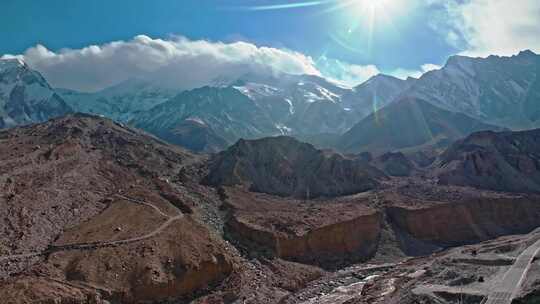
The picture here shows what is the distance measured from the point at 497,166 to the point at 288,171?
66.2 metres

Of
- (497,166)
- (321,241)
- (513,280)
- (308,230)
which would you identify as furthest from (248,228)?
(497,166)

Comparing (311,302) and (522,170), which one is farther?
(522,170)

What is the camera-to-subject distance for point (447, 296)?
55531 millimetres

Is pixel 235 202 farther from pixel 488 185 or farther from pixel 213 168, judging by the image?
pixel 488 185

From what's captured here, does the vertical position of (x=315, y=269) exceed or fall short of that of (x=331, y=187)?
it falls short

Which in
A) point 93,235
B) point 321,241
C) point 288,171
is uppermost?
point 288,171

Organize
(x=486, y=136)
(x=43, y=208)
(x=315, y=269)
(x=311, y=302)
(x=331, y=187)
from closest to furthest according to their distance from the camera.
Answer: (x=311, y=302) < (x=43, y=208) < (x=315, y=269) < (x=331, y=187) < (x=486, y=136)

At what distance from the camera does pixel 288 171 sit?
476 feet

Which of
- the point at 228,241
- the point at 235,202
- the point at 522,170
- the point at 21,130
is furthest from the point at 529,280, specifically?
the point at 21,130

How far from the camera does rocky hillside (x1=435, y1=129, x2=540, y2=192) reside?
151 metres

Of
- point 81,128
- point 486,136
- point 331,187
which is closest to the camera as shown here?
point 331,187

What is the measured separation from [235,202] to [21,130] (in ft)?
284

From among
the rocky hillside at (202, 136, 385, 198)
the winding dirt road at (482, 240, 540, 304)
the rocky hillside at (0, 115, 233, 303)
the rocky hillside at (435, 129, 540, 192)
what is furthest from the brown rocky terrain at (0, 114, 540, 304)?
the rocky hillside at (435, 129, 540, 192)

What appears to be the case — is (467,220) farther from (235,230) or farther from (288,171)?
(235,230)
